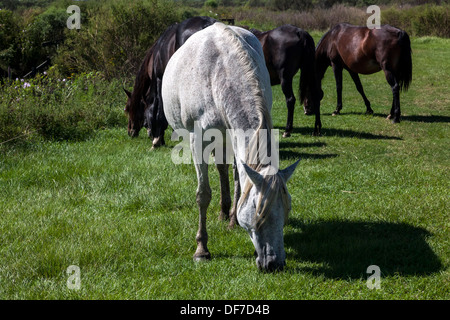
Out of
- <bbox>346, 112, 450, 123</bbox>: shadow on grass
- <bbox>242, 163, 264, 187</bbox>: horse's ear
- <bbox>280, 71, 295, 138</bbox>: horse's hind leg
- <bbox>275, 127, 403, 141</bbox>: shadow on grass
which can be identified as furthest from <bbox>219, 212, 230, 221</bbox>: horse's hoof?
<bbox>346, 112, 450, 123</bbox>: shadow on grass

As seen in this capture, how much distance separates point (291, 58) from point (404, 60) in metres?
3.02

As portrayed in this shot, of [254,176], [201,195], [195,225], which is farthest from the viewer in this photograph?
[195,225]

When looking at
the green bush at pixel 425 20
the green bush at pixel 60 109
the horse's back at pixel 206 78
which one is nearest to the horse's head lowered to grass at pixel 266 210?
the horse's back at pixel 206 78

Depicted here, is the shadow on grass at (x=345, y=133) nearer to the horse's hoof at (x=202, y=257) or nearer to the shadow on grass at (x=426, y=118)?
the shadow on grass at (x=426, y=118)

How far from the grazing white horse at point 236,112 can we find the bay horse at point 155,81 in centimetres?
261

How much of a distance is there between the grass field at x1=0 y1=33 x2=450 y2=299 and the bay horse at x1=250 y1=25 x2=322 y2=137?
3.48 ft

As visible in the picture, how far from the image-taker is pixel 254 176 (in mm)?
3037

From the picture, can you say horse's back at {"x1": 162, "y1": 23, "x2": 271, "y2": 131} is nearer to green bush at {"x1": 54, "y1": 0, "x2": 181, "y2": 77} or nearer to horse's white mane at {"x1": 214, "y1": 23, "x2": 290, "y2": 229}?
horse's white mane at {"x1": 214, "y1": 23, "x2": 290, "y2": 229}

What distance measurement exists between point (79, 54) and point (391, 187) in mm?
10550

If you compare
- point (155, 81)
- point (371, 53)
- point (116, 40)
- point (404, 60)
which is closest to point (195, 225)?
point (155, 81)

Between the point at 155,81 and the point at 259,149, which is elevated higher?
the point at 259,149

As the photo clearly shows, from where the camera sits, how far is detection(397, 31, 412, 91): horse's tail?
10111mm

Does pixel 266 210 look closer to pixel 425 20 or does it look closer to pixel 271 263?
pixel 271 263

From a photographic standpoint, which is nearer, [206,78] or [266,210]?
[266,210]
